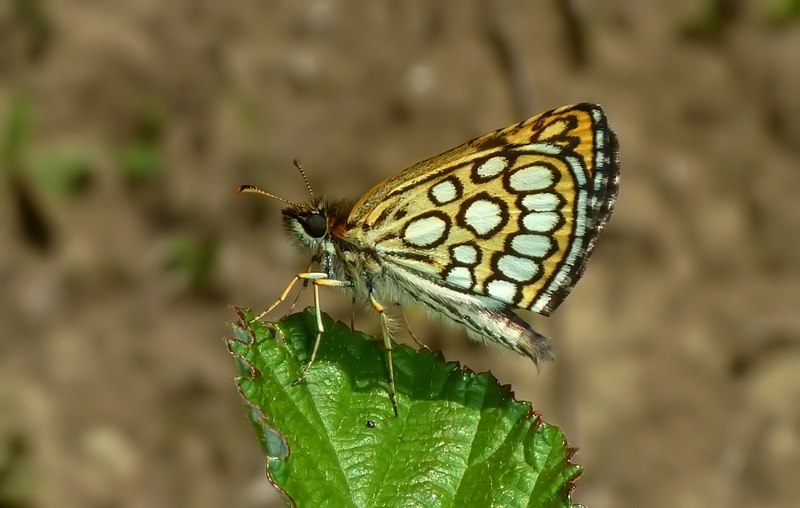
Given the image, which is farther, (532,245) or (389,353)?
(532,245)

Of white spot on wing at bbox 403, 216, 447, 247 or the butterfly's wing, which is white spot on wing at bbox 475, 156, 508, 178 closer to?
the butterfly's wing

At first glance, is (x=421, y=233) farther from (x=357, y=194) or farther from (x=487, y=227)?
(x=357, y=194)

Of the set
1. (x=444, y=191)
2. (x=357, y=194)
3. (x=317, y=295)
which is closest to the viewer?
(x=317, y=295)

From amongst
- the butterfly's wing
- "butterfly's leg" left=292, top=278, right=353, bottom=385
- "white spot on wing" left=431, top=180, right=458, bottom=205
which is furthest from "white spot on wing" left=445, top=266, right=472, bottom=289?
"butterfly's leg" left=292, top=278, right=353, bottom=385

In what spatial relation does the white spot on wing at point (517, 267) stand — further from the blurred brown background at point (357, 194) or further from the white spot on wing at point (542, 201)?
the blurred brown background at point (357, 194)

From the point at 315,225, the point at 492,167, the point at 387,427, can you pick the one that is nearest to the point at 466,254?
the point at 492,167

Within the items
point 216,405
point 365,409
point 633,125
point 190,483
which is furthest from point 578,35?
point 365,409
